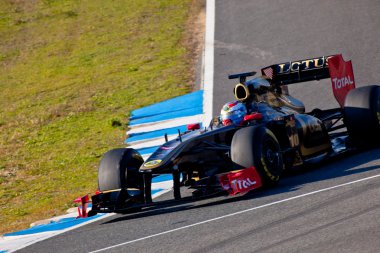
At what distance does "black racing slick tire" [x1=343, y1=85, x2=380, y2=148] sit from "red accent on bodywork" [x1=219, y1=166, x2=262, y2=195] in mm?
2282

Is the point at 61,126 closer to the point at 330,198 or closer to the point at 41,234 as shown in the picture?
the point at 41,234

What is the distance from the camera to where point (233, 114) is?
11984mm

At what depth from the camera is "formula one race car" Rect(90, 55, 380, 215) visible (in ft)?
35.7

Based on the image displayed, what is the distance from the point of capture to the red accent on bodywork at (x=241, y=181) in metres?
10.6

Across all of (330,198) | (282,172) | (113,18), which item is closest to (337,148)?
(282,172)

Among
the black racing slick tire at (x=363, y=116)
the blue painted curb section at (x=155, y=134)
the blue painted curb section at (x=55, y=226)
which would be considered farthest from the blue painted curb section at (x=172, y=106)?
the blue painted curb section at (x=55, y=226)

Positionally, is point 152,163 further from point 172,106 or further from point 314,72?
point 172,106

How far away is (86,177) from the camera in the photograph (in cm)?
1545

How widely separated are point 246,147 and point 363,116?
2332 millimetres

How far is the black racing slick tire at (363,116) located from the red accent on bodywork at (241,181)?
228 cm

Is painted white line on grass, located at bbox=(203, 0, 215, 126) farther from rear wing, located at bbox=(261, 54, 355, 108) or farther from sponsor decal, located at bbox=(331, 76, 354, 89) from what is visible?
sponsor decal, located at bbox=(331, 76, 354, 89)

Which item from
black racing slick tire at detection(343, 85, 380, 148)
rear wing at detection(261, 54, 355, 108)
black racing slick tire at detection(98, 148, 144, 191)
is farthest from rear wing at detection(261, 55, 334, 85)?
black racing slick tire at detection(98, 148, 144, 191)

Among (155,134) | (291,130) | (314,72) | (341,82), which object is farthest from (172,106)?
(291,130)

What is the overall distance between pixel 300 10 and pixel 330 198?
16.0 metres
